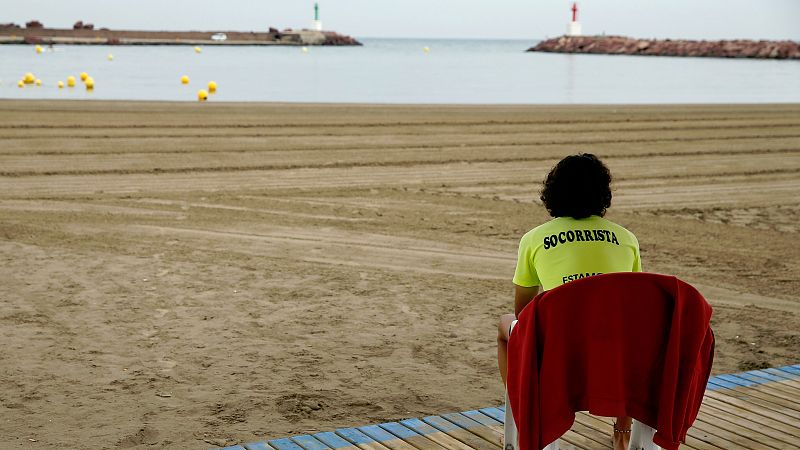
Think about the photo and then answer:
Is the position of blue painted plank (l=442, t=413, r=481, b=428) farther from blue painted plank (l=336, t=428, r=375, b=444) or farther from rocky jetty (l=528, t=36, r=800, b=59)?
rocky jetty (l=528, t=36, r=800, b=59)

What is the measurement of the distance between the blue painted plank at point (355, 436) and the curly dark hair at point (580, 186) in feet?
4.10

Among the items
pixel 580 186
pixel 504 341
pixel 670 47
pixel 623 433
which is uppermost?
pixel 580 186

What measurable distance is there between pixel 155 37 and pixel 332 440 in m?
122

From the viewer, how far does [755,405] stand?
4293 mm

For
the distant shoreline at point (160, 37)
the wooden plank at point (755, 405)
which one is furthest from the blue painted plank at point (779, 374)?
the distant shoreline at point (160, 37)

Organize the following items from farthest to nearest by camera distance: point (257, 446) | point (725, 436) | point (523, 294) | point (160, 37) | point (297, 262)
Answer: point (160, 37), point (297, 262), point (725, 436), point (257, 446), point (523, 294)

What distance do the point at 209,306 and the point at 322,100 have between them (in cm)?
1815

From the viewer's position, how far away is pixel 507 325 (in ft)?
11.5

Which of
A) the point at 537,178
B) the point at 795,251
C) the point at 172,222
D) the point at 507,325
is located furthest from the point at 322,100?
the point at 507,325

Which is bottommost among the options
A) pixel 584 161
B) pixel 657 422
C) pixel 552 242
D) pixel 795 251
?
pixel 795 251

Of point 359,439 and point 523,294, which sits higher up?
point 523,294

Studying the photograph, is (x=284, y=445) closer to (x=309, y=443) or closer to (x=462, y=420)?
(x=309, y=443)

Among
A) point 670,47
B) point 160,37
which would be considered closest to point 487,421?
point 670,47

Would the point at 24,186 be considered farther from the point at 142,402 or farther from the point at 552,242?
the point at 552,242
